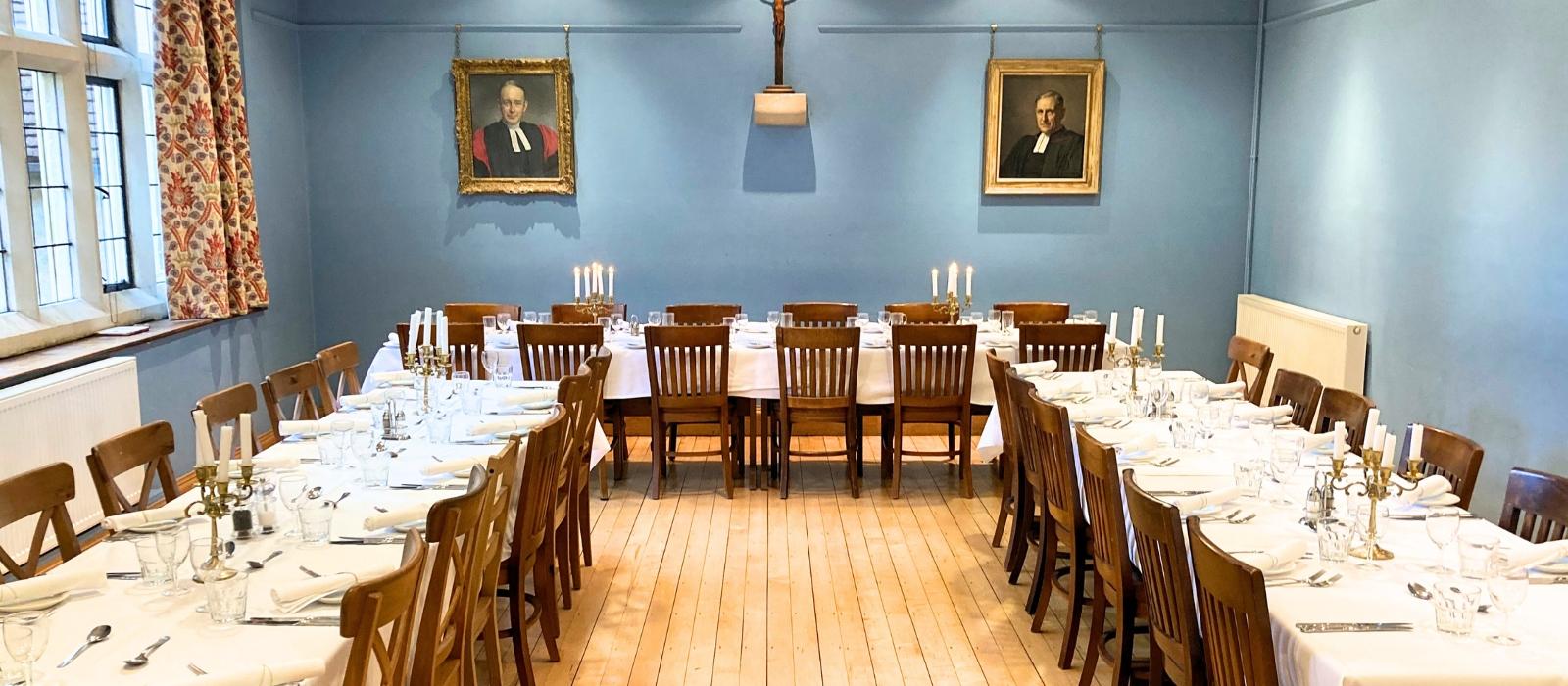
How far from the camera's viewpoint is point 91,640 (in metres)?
2.36

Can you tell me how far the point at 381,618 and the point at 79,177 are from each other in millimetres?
4875

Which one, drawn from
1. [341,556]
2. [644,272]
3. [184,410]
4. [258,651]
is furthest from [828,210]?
[258,651]

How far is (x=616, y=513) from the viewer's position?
235 inches

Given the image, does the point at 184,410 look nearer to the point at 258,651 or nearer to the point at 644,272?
the point at 644,272

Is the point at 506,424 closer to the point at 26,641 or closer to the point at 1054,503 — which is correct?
the point at 1054,503

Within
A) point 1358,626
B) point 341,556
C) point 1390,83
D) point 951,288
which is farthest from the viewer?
point 951,288

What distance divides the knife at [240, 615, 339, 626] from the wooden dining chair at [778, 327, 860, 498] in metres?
3.62

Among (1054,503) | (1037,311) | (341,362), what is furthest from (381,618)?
(1037,311)

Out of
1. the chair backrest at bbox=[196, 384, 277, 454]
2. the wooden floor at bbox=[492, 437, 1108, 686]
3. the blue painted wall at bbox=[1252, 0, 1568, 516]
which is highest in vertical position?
the blue painted wall at bbox=[1252, 0, 1568, 516]

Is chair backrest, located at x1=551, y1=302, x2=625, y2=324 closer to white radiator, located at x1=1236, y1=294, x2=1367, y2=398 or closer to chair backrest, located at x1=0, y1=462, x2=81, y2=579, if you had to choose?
white radiator, located at x1=1236, y1=294, x2=1367, y2=398

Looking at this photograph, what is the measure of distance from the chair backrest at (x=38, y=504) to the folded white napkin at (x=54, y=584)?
0.28 metres

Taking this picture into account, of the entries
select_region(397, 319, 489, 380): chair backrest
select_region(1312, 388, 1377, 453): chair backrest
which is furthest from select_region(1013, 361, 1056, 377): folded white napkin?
select_region(397, 319, 489, 380): chair backrest

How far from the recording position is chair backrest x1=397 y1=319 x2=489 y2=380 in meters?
6.09

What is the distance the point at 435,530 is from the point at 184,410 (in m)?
4.48
